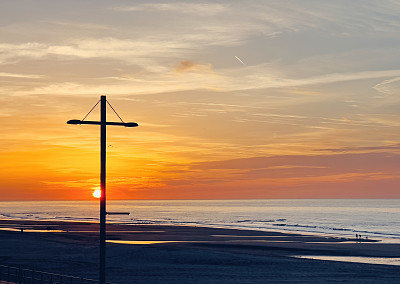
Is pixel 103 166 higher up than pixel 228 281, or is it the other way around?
pixel 103 166

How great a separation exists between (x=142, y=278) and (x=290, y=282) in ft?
38.0

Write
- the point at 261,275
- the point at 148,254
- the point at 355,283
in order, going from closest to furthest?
the point at 355,283
the point at 261,275
the point at 148,254

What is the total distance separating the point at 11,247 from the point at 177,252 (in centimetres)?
2218

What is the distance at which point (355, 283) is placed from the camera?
4538 cm

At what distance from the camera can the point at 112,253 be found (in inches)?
2562

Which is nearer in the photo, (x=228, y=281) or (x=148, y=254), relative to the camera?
(x=228, y=281)

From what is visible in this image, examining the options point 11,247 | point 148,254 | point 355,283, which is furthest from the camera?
point 11,247

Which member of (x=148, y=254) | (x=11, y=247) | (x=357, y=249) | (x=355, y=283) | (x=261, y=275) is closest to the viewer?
(x=355, y=283)

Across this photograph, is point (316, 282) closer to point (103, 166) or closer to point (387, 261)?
point (387, 261)

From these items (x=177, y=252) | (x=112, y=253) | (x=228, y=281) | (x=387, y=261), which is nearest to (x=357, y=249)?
(x=387, y=261)

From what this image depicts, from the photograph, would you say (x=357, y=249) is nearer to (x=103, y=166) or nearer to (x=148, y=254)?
(x=148, y=254)

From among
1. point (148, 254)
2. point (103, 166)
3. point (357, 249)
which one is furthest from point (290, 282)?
point (357, 249)

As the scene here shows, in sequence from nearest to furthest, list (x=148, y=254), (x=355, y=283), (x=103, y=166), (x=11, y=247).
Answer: (x=103, y=166), (x=355, y=283), (x=148, y=254), (x=11, y=247)

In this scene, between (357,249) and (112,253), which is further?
(357,249)
